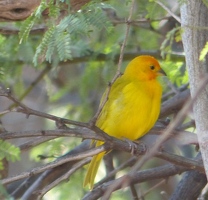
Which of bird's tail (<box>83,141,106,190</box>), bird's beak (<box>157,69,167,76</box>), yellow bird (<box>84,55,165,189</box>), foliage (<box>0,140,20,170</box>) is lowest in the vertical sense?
bird's tail (<box>83,141,106,190</box>)

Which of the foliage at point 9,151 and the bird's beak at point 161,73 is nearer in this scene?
the foliage at point 9,151

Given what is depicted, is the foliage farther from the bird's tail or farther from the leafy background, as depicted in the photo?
the bird's tail

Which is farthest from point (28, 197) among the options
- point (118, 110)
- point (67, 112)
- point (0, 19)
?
point (67, 112)

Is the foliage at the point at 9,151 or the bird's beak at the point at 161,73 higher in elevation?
the foliage at the point at 9,151

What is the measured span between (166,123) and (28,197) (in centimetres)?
101

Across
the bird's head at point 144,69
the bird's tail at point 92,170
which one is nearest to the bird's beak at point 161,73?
the bird's head at point 144,69

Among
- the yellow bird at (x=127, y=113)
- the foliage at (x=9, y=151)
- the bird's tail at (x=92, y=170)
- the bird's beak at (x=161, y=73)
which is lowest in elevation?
the bird's tail at (x=92, y=170)

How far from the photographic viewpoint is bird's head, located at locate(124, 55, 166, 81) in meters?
4.68

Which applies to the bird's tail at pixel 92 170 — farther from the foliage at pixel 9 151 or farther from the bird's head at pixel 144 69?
the foliage at pixel 9 151

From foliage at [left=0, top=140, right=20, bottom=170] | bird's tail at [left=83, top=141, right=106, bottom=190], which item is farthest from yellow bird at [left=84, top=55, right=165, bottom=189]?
foliage at [left=0, top=140, right=20, bottom=170]

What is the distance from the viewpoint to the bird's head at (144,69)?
15.4 ft

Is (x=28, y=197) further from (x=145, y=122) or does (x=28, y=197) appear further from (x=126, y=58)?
(x=126, y=58)

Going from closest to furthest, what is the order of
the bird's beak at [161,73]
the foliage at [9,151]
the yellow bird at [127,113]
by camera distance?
the foliage at [9,151]
the yellow bird at [127,113]
the bird's beak at [161,73]

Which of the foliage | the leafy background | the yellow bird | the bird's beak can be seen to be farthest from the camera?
the bird's beak
